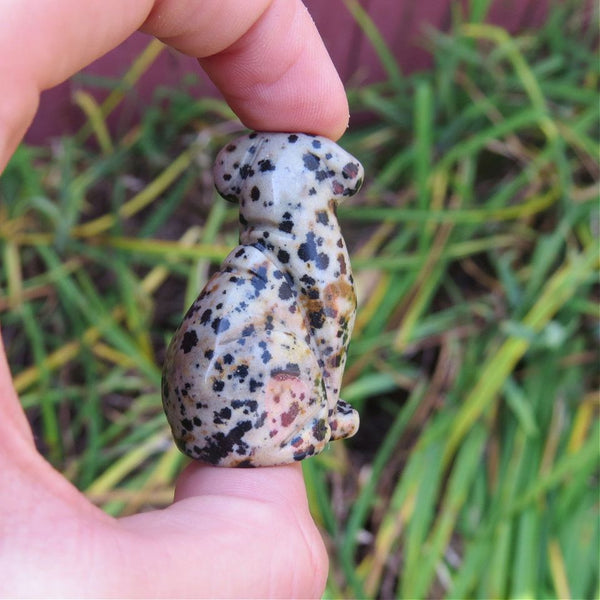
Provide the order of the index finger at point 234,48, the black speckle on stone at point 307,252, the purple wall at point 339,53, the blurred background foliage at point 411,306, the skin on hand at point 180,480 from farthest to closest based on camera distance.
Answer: the purple wall at point 339,53
the blurred background foliage at point 411,306
the black speckle on stone at point 307,252
the index finger at point 234,48
the skin on hand at point 180,480

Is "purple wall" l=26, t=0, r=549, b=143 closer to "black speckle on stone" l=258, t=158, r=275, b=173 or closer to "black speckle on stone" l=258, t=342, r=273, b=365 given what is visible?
"black speckle on stone" l=258, t=158, r=275, b=173

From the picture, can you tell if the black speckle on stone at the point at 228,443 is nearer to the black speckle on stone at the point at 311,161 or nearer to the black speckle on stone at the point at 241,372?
the black speckle on stone at the point at 241,372

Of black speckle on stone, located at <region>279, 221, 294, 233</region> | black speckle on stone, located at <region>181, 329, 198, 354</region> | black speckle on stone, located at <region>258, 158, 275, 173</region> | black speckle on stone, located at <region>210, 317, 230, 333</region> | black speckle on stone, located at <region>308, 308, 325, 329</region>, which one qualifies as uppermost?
black speckle on stone, located at <region>258, 158, 275, 173</region>

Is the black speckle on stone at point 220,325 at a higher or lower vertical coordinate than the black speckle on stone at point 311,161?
lower

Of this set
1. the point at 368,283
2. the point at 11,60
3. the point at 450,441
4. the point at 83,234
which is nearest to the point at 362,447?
the point at 450,441

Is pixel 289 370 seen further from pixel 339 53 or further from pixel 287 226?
pixel 339 53

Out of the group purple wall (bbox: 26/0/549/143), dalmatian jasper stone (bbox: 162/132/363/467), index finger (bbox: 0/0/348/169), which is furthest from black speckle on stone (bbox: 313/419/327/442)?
purple wall (bbox: 26/0/549/143)

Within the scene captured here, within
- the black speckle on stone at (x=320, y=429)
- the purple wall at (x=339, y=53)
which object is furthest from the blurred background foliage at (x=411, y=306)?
the black speckle on stone at (x=320, y=429)
